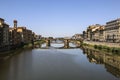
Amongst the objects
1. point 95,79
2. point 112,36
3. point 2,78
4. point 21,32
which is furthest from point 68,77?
point 21,32

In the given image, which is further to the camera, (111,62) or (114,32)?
(114,32)

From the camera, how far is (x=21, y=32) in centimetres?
12331

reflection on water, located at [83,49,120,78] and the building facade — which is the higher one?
the building facade

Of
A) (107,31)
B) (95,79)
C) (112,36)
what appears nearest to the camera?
(95,79)

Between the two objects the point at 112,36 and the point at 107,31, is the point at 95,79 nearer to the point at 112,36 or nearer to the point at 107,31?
the point at 112,36

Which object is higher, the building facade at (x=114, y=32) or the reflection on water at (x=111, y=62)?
the building facade at (x=114, y=32)

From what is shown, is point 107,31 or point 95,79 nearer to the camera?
point 95,79

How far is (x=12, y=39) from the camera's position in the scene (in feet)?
331

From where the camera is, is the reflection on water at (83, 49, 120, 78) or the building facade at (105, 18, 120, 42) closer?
the reflection on water at (83, 49, 120, 78)

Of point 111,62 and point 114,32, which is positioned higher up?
point 114,32

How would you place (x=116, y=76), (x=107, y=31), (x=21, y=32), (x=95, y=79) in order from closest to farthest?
(x=95, y=79), (x=116, y=76), (x=107, y=31), (x=21, y=32)

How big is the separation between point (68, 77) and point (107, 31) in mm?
82687

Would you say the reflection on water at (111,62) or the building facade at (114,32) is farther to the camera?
the building facade at (114,32)

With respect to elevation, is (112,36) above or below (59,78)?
above
